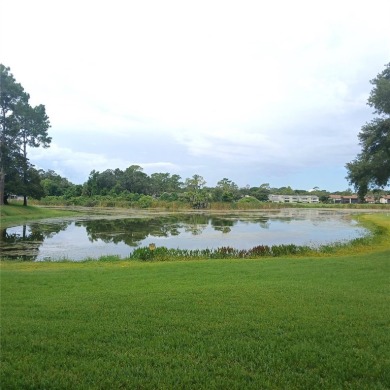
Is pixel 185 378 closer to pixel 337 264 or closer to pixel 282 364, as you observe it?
pixel 282 364

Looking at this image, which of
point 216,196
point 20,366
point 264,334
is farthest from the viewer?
point 216,196

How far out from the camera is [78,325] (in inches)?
216

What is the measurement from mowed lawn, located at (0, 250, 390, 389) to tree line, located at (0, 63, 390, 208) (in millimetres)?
14357

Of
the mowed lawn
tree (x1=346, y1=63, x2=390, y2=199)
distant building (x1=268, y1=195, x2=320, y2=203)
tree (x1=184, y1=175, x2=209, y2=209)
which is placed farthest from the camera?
distant building (x1=268, y1=195, x2=320, y2=203)

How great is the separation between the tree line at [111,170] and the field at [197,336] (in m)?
14.3

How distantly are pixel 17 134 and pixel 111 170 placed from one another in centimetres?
6590

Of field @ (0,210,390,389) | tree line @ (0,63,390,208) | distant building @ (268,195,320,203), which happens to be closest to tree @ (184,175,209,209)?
tree line @ (0,63,390,208)

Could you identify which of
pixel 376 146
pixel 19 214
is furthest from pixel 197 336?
pixel 19 214

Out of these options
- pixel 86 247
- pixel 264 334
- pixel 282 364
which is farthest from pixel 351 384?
pixel 86 247

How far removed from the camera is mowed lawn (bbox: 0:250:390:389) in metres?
3.90

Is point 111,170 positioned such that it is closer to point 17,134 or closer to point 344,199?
point 17,134

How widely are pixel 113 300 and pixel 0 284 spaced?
3.84 meters

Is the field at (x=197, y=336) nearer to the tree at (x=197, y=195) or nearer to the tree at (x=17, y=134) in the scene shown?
the tree at (x=17, y=134)

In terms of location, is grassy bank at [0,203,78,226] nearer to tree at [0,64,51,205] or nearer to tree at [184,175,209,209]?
tree at [0,64,51,205]
